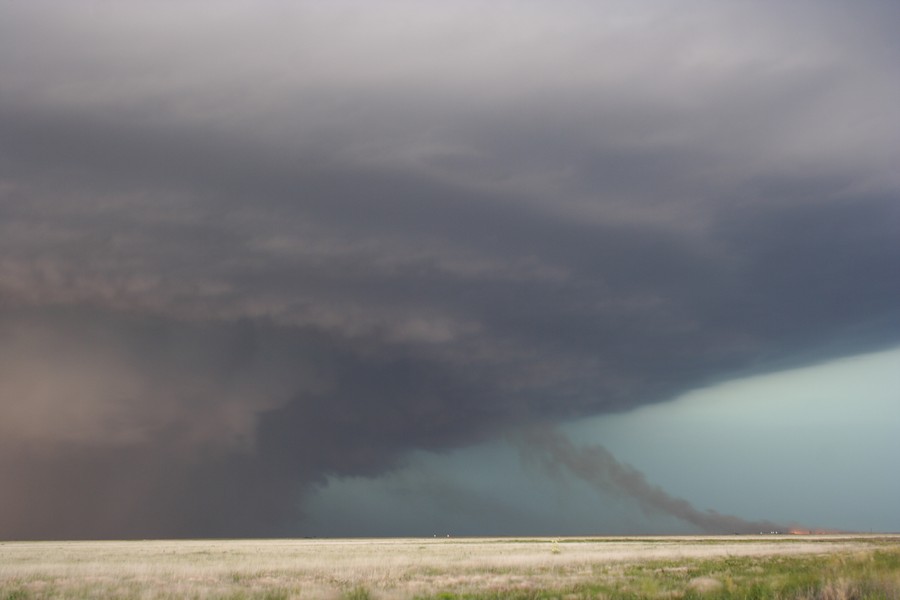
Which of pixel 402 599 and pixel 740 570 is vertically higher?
pixel 402 599

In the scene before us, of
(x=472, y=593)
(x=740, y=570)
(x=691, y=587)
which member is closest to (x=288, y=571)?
(x=472, y=593)

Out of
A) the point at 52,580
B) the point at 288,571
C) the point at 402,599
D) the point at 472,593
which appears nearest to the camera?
the point at 402,599

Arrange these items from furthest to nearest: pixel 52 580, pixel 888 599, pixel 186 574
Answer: pixel 186 574 < pixel 52 580 < pixel 888 599

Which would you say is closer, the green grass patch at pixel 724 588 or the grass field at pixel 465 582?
the green grass patch at pixel 724 588

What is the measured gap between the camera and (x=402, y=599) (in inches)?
941

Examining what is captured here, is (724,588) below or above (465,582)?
below

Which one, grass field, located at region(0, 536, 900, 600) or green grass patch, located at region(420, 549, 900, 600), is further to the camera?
grass field, located at region(0, 536, 900, 600)

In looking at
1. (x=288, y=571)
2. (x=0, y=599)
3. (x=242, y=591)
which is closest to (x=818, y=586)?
(x=242, y=591)

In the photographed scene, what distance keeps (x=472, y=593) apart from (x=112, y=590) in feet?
45.2

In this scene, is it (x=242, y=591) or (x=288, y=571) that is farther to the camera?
(x=288, y=571)

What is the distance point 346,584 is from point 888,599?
1952 cm

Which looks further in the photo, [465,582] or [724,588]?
[465,582]

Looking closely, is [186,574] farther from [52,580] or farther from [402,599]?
[402,599]

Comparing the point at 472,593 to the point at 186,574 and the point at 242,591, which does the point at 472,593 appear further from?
the point at 186,574
